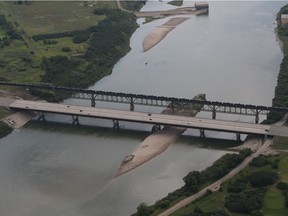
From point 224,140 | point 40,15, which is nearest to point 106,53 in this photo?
point 40,15

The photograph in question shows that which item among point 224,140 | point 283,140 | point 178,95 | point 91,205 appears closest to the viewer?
point 91,205

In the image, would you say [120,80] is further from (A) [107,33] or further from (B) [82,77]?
(A) [107,33]

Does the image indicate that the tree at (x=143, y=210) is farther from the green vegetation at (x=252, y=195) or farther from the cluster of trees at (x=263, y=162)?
the cluster of trees at (x=263, y=162)

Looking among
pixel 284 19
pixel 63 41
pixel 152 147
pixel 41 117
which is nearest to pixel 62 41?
pixel 63 41

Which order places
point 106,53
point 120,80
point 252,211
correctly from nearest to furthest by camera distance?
point 252,211
point 120,80
point 106,53

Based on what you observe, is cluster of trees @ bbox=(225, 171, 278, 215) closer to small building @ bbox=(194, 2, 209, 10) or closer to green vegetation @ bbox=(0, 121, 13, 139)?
green vegetation @ bbox=(0, 121, 13, 139)

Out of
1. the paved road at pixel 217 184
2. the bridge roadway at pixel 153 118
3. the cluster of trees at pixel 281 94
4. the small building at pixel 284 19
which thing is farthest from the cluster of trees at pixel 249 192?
the small building at pixel 284 19
